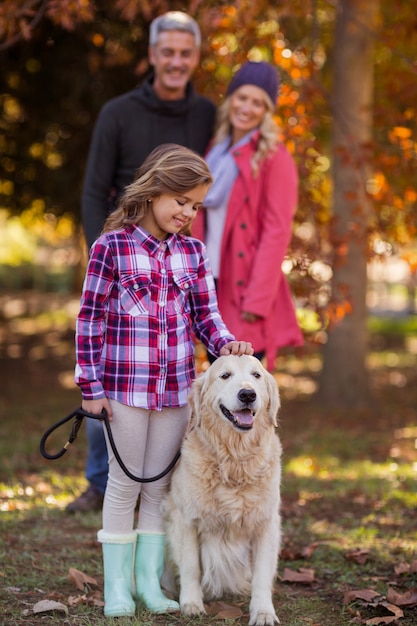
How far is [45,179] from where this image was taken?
10.6 m

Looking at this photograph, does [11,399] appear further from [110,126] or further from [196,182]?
[196,182]

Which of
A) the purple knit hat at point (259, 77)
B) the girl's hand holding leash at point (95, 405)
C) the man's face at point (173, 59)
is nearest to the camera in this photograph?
the girl's hand holding leash at point (95, 405)

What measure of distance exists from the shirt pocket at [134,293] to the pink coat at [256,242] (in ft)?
3.39

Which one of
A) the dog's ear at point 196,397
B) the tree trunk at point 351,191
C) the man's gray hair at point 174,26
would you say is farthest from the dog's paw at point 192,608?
the tree trunk at point 351,191

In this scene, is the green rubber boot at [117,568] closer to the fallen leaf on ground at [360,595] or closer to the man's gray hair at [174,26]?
the fallen leaf on ground at [360,595]

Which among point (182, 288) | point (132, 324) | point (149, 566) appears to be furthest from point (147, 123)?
point (149, 566)

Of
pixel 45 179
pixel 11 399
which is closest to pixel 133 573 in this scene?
pixel 11 399

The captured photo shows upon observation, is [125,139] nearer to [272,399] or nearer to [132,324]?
[132,324]

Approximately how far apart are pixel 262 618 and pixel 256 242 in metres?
1.95

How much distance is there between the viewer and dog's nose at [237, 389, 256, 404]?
3.24 metres

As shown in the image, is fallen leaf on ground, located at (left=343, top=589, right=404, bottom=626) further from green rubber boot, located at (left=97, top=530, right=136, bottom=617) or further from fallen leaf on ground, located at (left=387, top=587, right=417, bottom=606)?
green rubber boot, located at (left=97, top=530, right=136, bottom=617)

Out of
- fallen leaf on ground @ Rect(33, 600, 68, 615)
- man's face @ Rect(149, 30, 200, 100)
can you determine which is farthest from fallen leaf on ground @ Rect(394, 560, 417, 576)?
man's face @ Rect(149, 30, 200, 100)

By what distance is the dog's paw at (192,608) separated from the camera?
347 centimetres

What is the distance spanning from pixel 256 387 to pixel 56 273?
23.8 m
